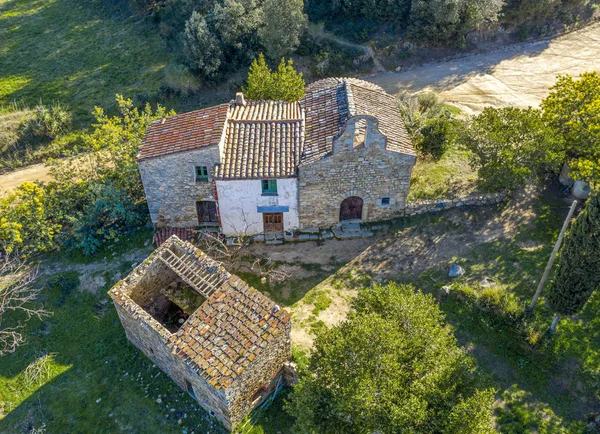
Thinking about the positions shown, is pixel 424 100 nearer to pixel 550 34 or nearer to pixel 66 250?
pixel 550 34

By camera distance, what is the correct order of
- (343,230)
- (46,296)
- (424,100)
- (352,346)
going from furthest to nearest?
(424,100)
(343,230)
(46,296)
(352,346)

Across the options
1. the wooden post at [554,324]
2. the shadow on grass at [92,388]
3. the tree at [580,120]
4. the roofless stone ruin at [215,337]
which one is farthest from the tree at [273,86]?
the wooden post at [554,324]

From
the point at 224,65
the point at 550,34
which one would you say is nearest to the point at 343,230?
the point at 224,65

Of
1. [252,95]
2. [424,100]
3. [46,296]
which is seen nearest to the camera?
[46,296]

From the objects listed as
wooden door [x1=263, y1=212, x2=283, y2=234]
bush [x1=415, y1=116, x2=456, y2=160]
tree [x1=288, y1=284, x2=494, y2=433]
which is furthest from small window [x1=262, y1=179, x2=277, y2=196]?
bush [x1=415, y1=116, x2=456, y2=160]

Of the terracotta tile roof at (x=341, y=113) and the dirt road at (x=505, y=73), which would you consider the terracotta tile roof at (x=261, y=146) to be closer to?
the terracotta tile roof at (x=341, y=113)
